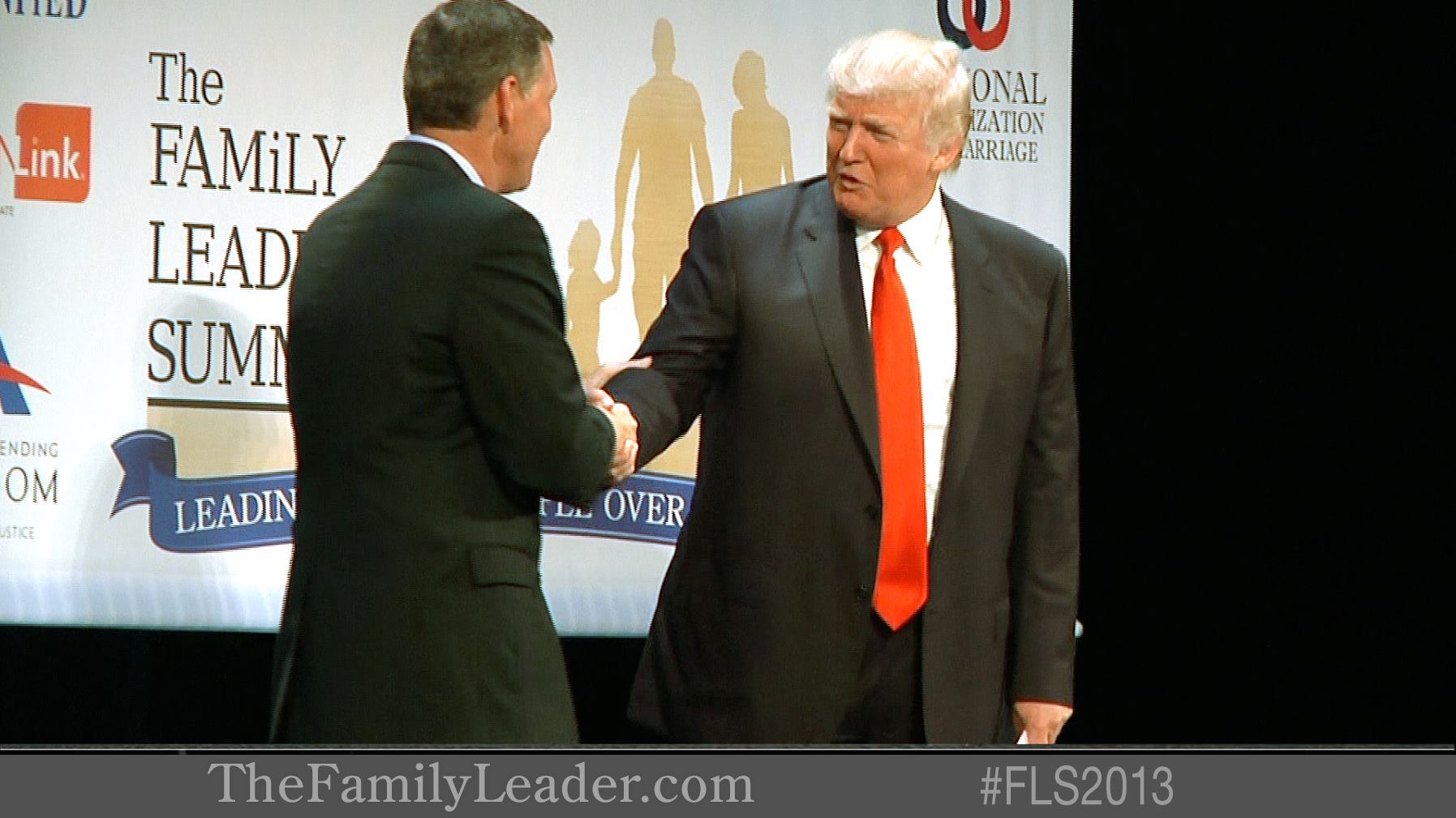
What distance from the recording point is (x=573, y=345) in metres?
4.11

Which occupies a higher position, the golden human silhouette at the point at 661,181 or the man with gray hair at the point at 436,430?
the golden human silhouette at the point at 661,181

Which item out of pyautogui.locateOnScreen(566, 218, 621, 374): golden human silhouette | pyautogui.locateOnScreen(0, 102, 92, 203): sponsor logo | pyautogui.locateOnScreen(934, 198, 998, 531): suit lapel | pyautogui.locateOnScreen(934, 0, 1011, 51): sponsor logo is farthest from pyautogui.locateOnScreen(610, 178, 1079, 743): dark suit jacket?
pyautogui.locateOnScreen(0, 102, 92, 203): sponsor logo

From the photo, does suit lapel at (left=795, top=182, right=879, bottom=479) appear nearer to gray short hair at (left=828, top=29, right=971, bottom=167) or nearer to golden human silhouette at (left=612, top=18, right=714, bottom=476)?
gray short hair at (left=828, top=29, right=971, bottom=167)

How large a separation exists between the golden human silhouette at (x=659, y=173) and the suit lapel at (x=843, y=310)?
115 cm

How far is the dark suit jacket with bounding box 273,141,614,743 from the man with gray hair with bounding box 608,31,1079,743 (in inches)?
18.8

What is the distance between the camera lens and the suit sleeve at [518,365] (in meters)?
2.38

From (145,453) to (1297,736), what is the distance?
9.03 ft

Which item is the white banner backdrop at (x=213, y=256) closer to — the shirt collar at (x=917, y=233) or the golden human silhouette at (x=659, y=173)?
the golden human silhouette at (x=659, y=173)

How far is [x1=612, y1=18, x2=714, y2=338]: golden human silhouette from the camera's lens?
13.6ft

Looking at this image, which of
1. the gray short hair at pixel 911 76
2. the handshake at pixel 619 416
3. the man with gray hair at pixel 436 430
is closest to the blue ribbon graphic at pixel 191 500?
the handshake at pixel 619 416

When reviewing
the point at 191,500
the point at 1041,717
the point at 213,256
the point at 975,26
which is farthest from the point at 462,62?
the point at 975,26

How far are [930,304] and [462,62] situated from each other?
894 mm

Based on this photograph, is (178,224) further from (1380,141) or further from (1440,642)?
(1440,642)
